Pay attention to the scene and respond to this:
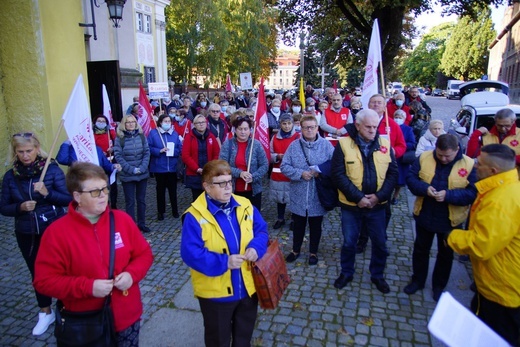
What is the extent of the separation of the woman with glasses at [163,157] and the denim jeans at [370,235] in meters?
3.62

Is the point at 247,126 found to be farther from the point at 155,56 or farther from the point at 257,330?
the point at 155,56

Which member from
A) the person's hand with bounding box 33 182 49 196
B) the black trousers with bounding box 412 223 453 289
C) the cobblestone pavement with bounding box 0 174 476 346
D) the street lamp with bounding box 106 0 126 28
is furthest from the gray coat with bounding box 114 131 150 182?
the street lamp with bounding box 106 0 126 28

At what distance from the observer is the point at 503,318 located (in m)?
2.70

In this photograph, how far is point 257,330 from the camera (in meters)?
3.65

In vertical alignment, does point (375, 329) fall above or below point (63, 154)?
below

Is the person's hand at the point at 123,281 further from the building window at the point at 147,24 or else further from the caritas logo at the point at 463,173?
the building window at the point at 147,24

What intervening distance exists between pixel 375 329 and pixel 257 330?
1150 millimetres

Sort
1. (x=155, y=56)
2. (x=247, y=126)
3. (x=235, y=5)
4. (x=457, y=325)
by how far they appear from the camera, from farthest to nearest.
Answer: (x=235, y=5)
(x=155, y=56)
(x=247, y=126)
(x=457, y=325)

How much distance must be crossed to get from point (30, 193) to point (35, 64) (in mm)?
5404

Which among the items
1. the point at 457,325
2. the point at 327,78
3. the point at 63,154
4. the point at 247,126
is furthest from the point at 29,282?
the point at 327,78

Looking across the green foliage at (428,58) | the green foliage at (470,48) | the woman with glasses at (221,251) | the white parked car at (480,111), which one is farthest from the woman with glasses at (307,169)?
the green foliage at (428,58)

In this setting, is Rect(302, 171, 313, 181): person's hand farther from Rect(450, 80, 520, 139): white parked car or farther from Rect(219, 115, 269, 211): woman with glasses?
Rect(450, 80, 520, 139): white parked car

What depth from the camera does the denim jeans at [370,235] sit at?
14.0 feet

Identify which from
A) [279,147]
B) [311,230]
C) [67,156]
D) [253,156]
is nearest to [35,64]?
[67,156]
